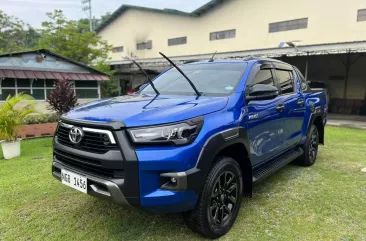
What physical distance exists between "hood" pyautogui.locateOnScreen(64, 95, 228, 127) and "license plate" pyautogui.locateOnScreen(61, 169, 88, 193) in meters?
0.52

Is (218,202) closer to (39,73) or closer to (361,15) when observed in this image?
(39,73)

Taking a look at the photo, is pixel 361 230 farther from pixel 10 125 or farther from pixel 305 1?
pixel 305 1

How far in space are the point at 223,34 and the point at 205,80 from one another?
22.8m

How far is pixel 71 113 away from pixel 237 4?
23.9 meters

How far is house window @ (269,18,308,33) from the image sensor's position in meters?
20.0

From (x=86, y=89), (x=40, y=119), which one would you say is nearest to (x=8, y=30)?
(x=86, y=89)

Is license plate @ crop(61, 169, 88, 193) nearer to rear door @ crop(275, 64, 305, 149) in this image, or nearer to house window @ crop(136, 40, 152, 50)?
rear door @ crop(275, 64, 305, 149)

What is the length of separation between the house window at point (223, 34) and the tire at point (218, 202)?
22930 millimetres

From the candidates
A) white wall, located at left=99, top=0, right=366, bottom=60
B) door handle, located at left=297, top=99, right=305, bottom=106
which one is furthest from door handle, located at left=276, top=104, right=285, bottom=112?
white wall, located at left=99, top=0, right=366, bottom=60

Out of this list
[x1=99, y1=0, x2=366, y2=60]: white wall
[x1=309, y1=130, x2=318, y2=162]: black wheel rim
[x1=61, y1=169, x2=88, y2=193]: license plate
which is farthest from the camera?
[x1=99, y1=0, x2=366, y2=60]: white wall

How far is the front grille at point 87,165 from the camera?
2238mm

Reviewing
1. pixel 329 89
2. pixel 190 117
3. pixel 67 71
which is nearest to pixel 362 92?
pixel 329 89

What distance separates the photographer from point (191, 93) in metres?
3.13

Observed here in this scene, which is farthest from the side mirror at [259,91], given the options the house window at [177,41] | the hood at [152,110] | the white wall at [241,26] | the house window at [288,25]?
the house window at [177,41]
